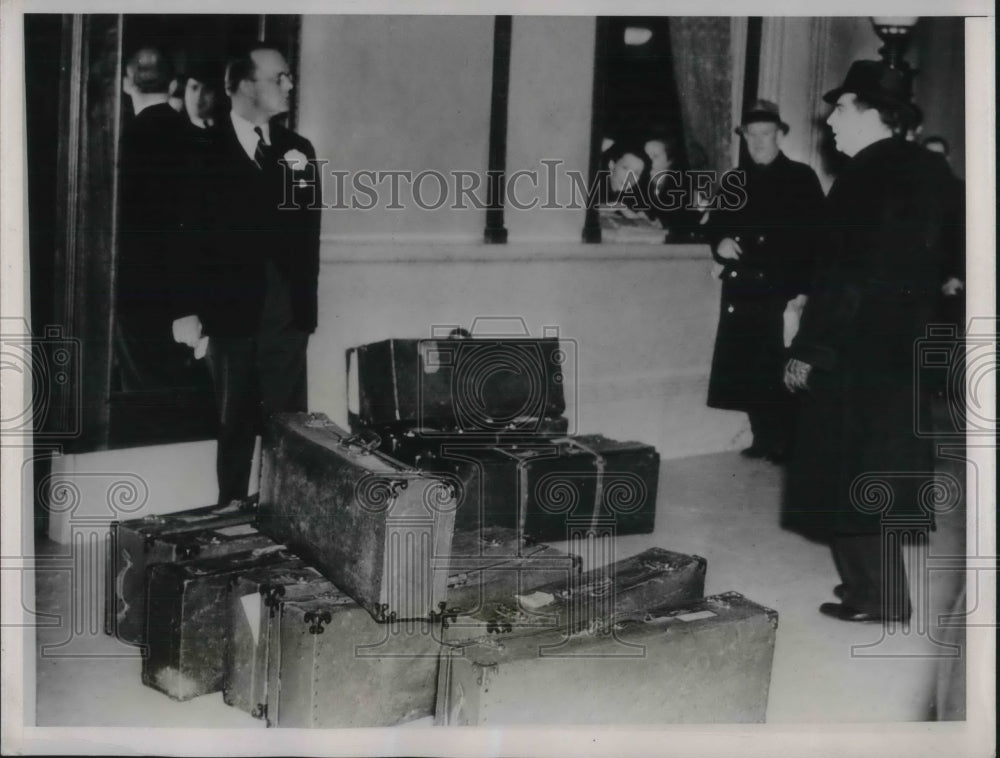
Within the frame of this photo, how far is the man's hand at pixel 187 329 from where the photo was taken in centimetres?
314

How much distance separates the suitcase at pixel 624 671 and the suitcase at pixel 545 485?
66cm

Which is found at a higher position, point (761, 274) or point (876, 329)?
point (761, 274)

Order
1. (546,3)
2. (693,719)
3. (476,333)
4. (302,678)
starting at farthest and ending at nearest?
(476,333)
(546,3)
(693,719)
(302,678)

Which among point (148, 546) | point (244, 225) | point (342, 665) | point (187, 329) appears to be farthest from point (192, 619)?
point (244, 225)

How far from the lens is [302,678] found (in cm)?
258

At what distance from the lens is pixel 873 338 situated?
315cm

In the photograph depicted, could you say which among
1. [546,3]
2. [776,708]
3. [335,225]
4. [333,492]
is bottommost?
[776,708]

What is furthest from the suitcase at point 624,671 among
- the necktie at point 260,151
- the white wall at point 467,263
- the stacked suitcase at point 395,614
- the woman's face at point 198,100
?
the woman's face at point 198,100

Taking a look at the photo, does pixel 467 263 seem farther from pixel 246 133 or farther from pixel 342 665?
pixel 342 665

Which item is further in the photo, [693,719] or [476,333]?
[476,333]

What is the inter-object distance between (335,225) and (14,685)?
61.4 inches

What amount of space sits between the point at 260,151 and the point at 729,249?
1463 millimetres

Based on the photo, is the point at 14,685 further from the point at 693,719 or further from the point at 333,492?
the point at 693,719

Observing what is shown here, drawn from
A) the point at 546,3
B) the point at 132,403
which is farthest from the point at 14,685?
the point at 546,3
